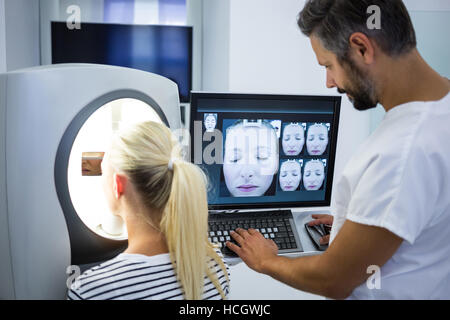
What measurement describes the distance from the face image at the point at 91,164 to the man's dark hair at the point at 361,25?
596mm

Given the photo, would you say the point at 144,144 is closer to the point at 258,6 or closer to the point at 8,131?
the point at 8,131

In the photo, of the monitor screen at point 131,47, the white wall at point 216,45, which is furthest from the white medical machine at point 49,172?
the monitor screen at point 131,47

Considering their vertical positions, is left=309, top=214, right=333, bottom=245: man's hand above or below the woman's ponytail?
below

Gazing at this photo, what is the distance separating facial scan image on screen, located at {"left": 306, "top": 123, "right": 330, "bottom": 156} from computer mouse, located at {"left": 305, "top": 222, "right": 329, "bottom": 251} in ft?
0.79

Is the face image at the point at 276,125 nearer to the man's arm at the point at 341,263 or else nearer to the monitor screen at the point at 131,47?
the man's arm at the point at 341,263

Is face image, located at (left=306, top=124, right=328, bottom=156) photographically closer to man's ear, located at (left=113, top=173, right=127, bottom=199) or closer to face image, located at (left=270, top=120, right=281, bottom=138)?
face image, located at (left=270, top=120, right=281, bottom=138)

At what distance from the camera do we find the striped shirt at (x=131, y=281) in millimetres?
816

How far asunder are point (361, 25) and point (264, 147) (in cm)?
54

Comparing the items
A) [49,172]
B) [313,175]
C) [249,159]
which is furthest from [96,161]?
[313,175]

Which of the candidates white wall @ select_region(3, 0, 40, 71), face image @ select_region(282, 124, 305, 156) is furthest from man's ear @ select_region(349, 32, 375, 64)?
white wall @ select_region(3, 0, 40, 71)

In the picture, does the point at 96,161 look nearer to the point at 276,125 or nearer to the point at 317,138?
the point at 276,125

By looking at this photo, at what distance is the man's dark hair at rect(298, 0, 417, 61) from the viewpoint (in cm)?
90

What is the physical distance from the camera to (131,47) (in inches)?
99.1

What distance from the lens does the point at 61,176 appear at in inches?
36.3
